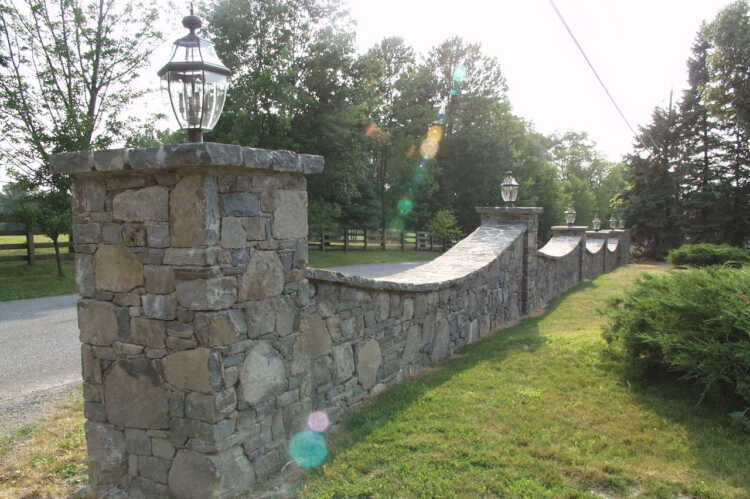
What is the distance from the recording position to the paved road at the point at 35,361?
4.68 m

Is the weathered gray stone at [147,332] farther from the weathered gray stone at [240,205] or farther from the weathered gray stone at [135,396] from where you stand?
the weathered gray stone at [240,205]

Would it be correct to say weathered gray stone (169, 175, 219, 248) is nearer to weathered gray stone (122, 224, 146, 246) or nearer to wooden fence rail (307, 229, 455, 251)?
weathered gray stone (122, 224, 146, 246)

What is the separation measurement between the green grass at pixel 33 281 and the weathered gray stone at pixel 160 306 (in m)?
10.2

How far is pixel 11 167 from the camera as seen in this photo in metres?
13.1

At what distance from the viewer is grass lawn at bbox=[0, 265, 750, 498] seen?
3051mm

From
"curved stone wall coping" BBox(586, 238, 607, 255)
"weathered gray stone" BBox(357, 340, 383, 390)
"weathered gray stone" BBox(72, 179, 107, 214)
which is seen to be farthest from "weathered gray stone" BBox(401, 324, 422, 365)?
"curved stone wall coping" BBox(586, 238, 607, 255)

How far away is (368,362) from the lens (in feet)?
14.7

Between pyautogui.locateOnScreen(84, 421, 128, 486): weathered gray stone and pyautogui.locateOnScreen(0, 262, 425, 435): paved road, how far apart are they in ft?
4.95

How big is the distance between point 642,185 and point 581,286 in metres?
15.6

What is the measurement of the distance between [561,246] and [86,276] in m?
12.2

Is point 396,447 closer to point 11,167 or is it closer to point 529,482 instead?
point 529,482

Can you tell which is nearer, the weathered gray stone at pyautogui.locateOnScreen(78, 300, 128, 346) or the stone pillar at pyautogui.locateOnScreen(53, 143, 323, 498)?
the stone pillar at pyautogui.locateOnScreen(53, 143, 323, 498)

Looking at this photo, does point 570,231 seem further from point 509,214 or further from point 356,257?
point 356,257

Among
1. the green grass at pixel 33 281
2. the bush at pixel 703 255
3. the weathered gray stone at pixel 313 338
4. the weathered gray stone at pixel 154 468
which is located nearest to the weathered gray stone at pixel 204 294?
the weathered gray stone at pixel 313 338
